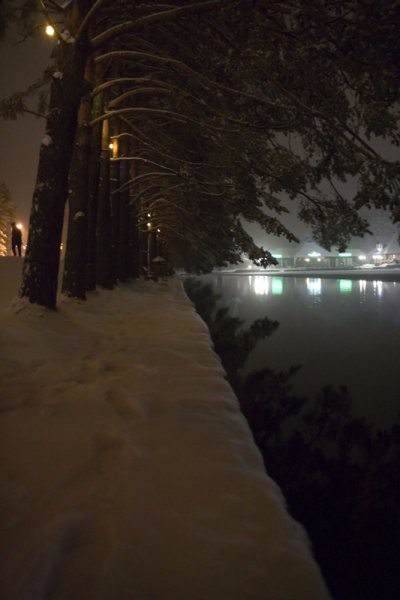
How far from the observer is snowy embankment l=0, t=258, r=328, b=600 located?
1.58 meters

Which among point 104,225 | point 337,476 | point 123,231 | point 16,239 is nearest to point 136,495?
point 337,476

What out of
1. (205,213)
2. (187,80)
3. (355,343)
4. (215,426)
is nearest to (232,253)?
(205,213)

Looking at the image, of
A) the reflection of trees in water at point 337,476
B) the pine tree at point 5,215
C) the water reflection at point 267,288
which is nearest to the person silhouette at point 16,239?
the water reflection at point 267,288

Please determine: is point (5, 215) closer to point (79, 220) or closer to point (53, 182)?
point (79, 220)

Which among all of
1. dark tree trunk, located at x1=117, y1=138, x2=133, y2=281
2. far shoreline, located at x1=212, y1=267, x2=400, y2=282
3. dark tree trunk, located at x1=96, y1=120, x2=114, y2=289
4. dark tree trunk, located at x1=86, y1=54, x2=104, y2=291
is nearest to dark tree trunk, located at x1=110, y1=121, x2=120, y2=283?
dark tree trunk, located at x1=117, y1=138, x2=133, y2=281

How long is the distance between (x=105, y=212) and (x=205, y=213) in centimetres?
963

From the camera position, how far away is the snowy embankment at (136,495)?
62.2 inches

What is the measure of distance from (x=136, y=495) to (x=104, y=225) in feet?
36.3

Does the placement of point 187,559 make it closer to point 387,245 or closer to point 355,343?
point 355,343

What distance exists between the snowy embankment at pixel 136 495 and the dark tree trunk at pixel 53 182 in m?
2.75

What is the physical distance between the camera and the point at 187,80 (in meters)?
9.95

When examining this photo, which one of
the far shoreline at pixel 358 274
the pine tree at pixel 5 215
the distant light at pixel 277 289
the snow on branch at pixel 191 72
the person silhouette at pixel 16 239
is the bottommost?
the distant light at pixel 277 289

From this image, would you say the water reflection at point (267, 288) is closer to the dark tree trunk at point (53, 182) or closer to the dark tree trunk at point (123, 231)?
the dark tree trunk at point (123, 231)

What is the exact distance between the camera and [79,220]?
924 centimetres
